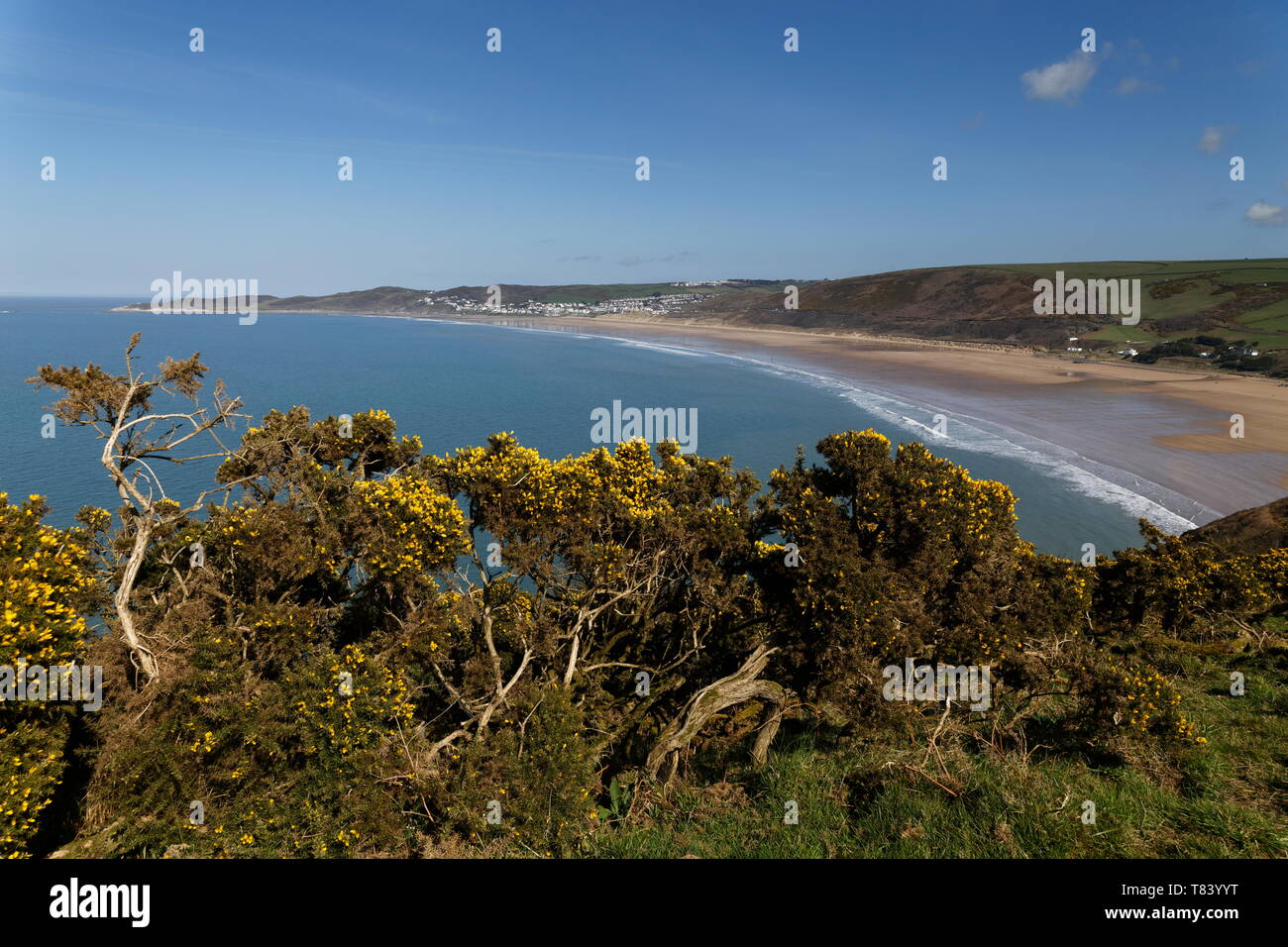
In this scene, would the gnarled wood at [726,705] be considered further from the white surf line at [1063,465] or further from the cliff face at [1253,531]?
the white surf line at [1063,465]

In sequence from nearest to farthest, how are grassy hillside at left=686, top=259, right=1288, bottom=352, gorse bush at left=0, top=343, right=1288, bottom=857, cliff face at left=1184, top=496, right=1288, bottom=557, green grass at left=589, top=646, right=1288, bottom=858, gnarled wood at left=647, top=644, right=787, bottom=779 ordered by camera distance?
1. green grass at left=589, top=646, right=1288, bottom=858
2. gorse bush at left=0, top=343, right=1288, bottom=857
3. gnarled wood at left=647, top=644, right=787, bottom=779
4. cliff face at left=1184, top=496, right=1288, bottom=557
5. grassy hillside at left=686, top=259, right=1288, bottom=352

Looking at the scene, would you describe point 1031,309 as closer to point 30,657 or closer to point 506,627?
point 506,627

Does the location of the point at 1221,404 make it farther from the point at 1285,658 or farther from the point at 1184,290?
the point at 1184,290

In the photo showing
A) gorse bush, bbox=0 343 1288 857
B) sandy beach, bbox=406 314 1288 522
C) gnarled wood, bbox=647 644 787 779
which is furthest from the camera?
sandy beach, bbox=406 314 1288 522

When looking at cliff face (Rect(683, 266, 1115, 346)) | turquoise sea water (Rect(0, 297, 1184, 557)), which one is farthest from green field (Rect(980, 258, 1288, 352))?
turquoise sea water (Rect(0, 297, 1184, 557))

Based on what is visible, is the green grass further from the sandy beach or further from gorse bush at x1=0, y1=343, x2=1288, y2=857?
the sandy beach

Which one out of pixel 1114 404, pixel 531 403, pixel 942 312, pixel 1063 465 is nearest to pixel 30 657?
pixel 1063 465
